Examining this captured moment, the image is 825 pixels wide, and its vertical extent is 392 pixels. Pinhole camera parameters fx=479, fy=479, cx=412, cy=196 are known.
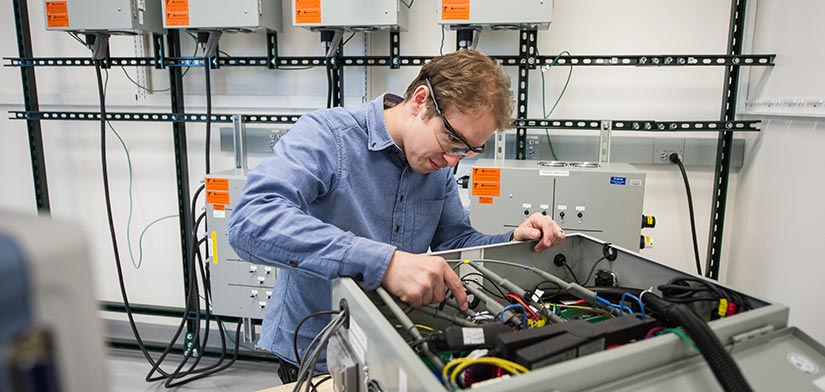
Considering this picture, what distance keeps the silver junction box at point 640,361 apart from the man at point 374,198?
0.08 m

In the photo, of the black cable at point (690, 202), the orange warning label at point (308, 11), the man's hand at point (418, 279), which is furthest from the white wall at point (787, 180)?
the orange warning label at point (308, 11)

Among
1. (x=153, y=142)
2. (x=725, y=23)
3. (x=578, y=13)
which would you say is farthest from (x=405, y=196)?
(x=153, y=142)

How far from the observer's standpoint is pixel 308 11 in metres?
1.81

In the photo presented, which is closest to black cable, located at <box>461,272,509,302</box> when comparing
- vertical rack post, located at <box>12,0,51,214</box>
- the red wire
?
the red wire

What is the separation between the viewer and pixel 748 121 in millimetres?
1808

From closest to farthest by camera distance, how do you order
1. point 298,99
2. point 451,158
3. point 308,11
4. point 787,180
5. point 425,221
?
point 451,158
point 425,221
point 787,180
point 308,11
point 298,99

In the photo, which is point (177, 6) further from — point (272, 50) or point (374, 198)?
point (374, 198)

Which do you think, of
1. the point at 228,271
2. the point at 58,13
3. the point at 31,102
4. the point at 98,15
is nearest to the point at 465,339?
the point at 228,271

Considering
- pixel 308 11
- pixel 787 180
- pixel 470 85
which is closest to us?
pixel 470 85

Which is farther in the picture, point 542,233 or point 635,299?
point 542,233

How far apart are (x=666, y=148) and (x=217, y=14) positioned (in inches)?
74.6

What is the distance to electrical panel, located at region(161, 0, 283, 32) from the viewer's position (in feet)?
6.02

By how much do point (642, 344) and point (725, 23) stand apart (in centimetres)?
190

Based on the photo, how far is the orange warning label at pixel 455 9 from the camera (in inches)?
67.3
